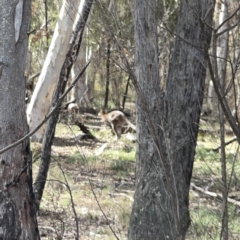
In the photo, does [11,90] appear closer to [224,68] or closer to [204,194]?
[224,68]

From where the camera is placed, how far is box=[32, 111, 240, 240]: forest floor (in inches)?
189

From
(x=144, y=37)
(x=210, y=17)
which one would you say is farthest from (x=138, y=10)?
(x=210, y=17)

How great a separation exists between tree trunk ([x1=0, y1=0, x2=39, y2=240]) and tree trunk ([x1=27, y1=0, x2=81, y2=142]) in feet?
20.7

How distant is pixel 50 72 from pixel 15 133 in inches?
284

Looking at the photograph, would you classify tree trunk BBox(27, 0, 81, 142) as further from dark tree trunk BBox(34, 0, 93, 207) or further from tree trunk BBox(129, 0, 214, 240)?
tree trunk BBox(129, 0, 214, 240)

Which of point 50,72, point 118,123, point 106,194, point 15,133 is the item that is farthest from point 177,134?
point 118,123

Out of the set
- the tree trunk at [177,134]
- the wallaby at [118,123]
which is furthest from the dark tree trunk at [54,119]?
the wallaby at [118,123]

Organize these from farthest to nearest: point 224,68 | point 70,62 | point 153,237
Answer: point 70,62 → point 153,237 → point 224,68

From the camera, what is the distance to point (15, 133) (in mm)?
4039

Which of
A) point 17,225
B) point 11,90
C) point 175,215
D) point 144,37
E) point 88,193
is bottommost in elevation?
point 88,193

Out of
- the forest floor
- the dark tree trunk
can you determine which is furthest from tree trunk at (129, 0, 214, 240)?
the dark tree trunk

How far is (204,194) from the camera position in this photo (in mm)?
8234

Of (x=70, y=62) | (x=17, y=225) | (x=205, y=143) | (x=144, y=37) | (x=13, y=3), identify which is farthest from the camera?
(x=205, y=143)

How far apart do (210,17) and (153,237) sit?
7.24 feet
